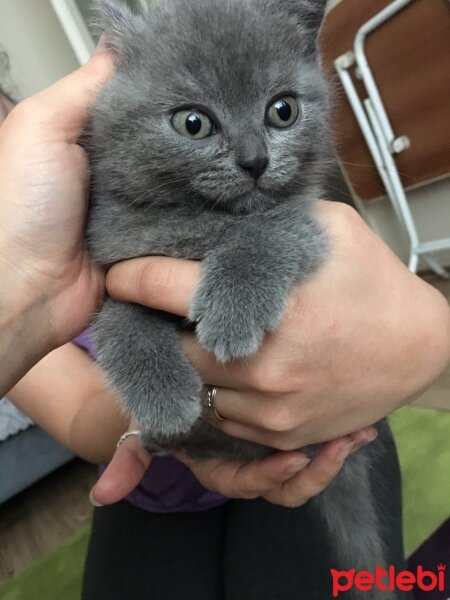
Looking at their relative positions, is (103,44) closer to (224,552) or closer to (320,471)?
(320,471)

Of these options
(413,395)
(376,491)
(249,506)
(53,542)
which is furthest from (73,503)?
(413,395)

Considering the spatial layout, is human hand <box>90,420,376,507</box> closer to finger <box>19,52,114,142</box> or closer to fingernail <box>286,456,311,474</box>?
fingernail <box>286,456,311,474</box>

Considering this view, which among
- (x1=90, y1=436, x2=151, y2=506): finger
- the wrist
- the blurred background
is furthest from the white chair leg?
(x1=90, y1=436, x2=151, y2=506): finger

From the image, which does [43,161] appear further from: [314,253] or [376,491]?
[376,491]

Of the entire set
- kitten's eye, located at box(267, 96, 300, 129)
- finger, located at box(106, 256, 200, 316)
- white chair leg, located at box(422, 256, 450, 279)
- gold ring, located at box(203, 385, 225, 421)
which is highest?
kitten's eye, located at box(267, 96, 300, 129)

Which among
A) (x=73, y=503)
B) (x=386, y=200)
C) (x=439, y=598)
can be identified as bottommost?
(x=73, y=503)

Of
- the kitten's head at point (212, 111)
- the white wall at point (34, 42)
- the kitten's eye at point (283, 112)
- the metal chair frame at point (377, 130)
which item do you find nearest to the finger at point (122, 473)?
the kitten's head at point (212, 111)
